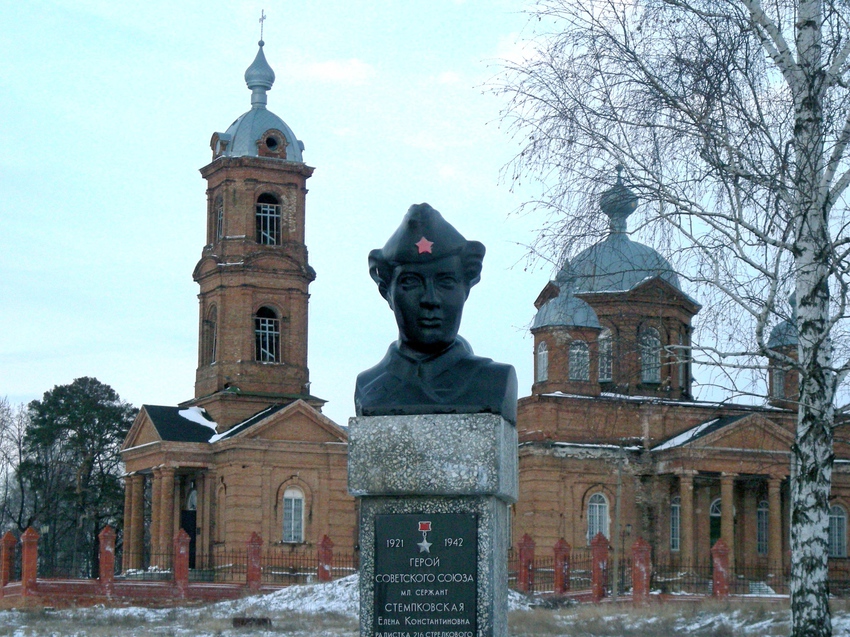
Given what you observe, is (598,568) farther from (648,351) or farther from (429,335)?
(429,335)

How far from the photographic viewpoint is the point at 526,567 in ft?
121

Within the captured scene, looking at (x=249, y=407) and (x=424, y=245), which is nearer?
(x=424, y=245)

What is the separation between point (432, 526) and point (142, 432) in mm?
37185

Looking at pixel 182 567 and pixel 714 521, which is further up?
pixel 714 521

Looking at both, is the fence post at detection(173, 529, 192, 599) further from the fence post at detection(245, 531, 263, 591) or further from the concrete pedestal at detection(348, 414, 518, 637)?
the concrete pedestal at detection(348, 414, 518, 637)

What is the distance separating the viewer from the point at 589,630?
2423cm

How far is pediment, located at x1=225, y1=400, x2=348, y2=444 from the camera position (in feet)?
143

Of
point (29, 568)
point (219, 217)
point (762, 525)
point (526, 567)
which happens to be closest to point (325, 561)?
point (526, 567)

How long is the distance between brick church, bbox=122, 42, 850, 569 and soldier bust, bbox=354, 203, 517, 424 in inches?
1242

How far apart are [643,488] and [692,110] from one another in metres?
32.0

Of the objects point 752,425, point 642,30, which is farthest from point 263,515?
point 642,30

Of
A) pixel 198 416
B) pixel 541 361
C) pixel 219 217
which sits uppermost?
pixel 219 217

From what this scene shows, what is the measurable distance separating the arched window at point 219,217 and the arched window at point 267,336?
9.39 ft

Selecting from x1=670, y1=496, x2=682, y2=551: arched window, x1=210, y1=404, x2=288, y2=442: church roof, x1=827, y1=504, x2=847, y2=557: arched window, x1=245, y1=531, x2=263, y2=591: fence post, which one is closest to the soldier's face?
x1=245, y1=531, x2=263, y2=591: fence post
